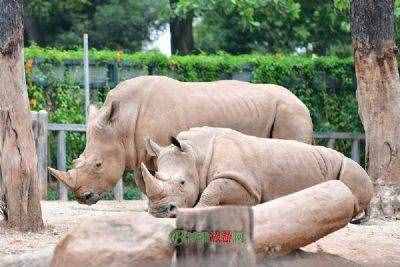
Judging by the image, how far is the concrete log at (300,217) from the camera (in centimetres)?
819

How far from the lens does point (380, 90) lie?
14.3 metres

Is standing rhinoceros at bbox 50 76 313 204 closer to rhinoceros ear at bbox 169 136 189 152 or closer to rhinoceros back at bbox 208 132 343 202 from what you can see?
rhinoceros back at bbox 208 132 343 202

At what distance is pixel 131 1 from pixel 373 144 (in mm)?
12502

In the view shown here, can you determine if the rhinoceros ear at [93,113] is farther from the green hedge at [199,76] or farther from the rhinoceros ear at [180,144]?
the green hedge at [199,76]

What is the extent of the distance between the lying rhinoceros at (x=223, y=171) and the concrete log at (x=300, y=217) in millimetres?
951

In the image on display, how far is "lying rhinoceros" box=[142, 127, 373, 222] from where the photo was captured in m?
9.60

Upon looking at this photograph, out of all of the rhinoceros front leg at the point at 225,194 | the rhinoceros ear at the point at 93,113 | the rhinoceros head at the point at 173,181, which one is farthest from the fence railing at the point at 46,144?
the rhinoceros front leg at the point at 225,194

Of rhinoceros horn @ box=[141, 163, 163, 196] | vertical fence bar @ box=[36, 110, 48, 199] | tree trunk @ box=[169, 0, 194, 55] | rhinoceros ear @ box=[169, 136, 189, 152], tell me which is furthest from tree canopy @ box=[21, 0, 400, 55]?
rhinoceros horn @ box=[141, 163, 163, 196]

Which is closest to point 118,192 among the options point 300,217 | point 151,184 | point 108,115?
point 108,115

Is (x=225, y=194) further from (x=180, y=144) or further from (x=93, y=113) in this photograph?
(x=93, y=113)

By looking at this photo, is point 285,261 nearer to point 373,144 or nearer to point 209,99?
point 209,99

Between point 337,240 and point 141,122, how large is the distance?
2.66 metres

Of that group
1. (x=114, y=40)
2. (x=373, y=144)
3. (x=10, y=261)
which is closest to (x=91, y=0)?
(x=114, y=40)

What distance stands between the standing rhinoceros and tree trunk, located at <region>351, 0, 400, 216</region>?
6.69 ft
